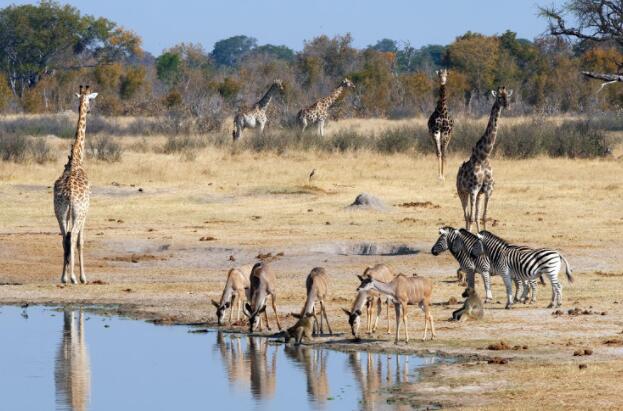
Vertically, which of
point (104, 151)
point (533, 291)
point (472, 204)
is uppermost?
point (104, 151)

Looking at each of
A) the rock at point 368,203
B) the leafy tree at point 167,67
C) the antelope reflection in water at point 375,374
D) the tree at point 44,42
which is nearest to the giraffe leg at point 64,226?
the antelope reflection in water at point 375,374

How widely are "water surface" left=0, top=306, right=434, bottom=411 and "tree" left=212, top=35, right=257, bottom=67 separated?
134962 mm

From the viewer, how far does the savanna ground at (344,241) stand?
12211mm

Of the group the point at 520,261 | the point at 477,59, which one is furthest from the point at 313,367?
the point at 477,59

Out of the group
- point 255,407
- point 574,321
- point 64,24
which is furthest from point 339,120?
point 255,407

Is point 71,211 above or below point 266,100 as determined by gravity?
below

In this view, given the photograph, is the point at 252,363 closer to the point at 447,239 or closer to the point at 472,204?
→ the point at 447,239

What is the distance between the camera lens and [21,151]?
3322 centimetres

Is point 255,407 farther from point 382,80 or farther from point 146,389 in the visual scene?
point 382,80

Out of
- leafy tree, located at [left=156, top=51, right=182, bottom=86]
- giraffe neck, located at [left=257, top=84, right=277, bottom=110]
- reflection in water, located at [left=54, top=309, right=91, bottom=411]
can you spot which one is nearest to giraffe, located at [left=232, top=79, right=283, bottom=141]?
giraffe neck, located at [left=257, top=84, right=277, bottom=110]

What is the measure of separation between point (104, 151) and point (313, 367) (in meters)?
22.3

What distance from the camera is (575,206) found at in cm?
2603

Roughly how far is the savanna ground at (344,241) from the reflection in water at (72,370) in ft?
4.01

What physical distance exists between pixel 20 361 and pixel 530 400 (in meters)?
5.36
